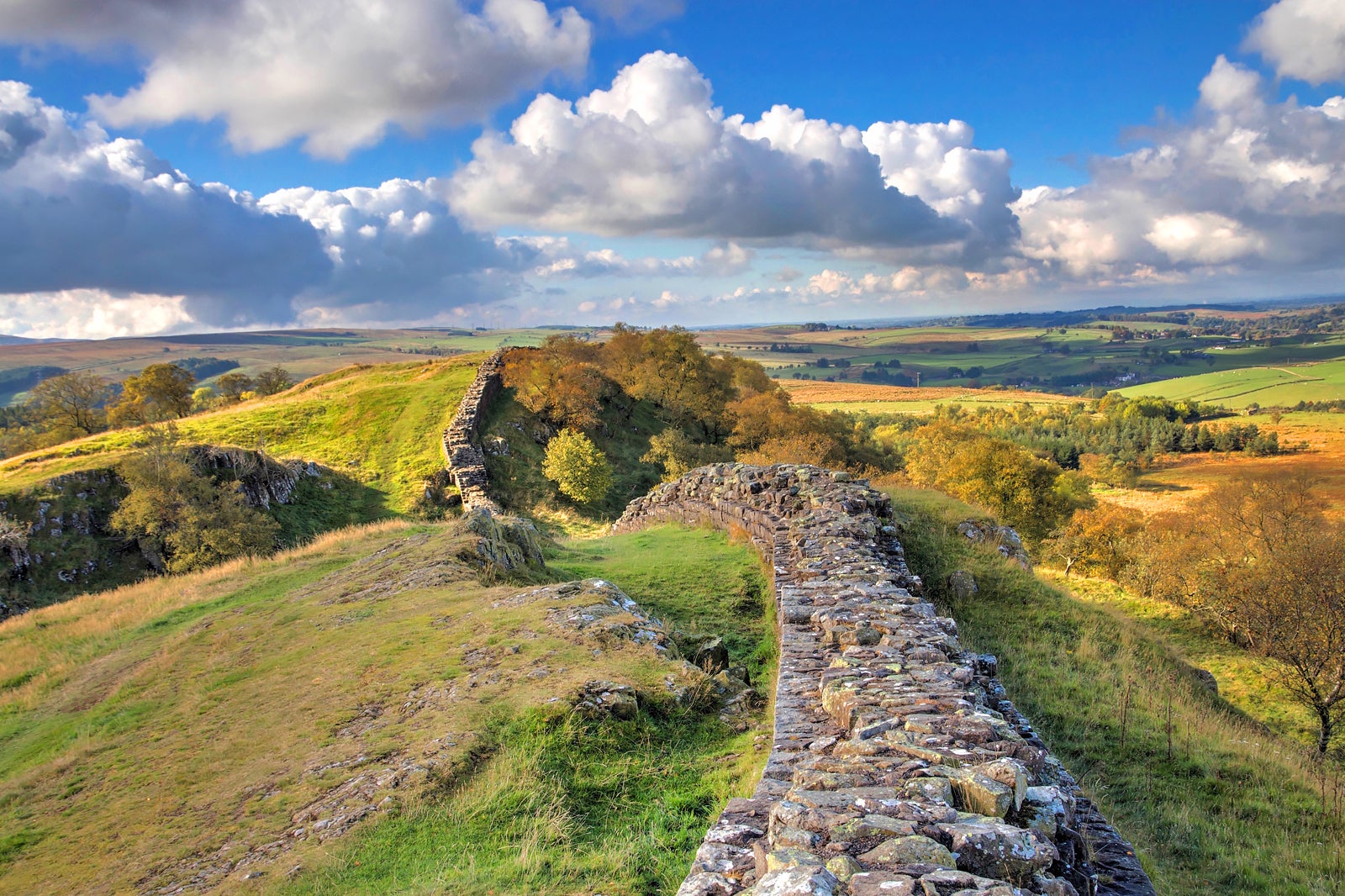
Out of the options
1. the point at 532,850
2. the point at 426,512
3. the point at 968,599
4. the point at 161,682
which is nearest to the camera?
the point at 532,850

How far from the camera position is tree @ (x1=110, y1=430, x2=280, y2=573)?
73.5ft

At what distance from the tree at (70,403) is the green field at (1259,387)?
172636mm

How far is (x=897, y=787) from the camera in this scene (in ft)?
14.1

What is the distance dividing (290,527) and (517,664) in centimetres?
2703

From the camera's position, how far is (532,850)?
5094mm

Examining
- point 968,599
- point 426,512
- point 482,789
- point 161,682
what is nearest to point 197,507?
point 426,512

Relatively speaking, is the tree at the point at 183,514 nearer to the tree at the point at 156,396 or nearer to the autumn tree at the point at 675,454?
the autumn tree at the point at 675,454

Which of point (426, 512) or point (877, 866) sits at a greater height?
point (877, 866)

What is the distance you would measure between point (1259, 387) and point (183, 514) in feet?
660

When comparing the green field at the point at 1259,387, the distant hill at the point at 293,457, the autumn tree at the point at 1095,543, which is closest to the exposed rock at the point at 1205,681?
the distant hill at the point at 293,457

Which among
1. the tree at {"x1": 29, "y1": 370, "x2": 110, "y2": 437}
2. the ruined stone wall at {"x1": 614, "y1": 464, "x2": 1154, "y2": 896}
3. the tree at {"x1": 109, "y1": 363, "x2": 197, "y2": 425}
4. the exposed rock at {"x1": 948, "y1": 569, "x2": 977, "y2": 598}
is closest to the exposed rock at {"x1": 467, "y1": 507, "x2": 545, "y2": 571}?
the ruined stone wall at {"x1": 614, "y1": 464, "x2": 1154, "y2": 896}

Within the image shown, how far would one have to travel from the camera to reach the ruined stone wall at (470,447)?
33.1 m

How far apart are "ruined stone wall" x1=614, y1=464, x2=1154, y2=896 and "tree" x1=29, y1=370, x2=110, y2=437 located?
214 feet

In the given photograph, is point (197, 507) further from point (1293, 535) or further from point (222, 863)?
point (1293, 535)
